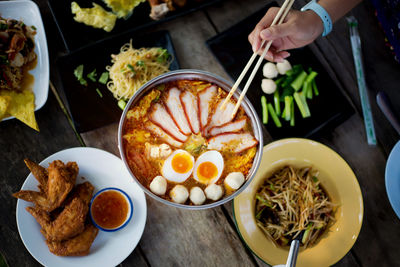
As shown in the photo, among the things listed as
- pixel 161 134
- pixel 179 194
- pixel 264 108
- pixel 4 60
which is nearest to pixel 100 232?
pixel 179 194

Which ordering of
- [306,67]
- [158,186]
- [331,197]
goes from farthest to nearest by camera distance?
1. [306,67]
2. [331,197]
3. [158,186]

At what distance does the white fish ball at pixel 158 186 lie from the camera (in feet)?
5.75

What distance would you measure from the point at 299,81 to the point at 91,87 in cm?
155

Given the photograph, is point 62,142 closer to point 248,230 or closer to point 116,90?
point 116,90

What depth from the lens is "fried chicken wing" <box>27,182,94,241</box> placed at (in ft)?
6.30

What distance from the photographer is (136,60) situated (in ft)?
7.39

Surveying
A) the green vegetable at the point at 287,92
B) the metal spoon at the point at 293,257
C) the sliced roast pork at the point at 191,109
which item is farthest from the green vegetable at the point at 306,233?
the sliced roast pork at the point at 191,109

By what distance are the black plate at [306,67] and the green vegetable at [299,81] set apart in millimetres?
92

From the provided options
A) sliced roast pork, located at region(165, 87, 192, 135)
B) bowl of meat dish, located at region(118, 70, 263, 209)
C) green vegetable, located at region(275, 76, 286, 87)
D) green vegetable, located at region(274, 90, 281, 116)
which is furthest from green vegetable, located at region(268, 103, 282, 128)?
sliced roast pork, located at region(165, 87, 192, 135)

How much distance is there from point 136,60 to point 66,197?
106 centimetres

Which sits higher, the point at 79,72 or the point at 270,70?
the point at 79,72

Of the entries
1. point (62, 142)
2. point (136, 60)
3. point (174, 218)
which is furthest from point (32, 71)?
point (174, 218)

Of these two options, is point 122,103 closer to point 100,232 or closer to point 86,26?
point 86,26

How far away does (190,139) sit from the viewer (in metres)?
1.89
